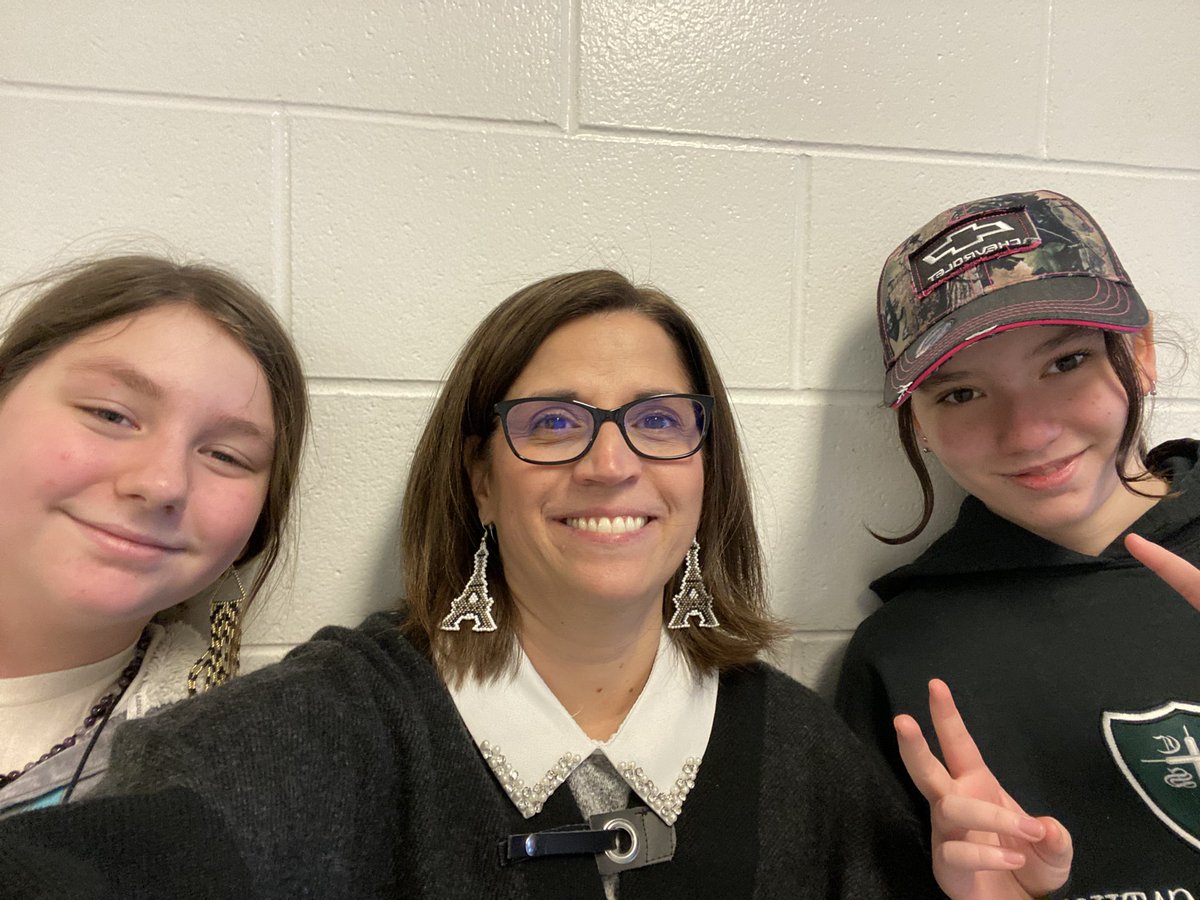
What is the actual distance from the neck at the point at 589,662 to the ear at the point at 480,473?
0.13 metres

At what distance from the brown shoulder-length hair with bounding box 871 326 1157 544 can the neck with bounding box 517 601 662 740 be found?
1.67 feet

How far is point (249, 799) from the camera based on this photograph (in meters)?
0.72

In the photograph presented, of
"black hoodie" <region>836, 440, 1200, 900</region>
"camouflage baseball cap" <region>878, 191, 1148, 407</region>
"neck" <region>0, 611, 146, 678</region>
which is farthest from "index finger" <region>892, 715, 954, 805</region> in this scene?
"neck" <region>0, 611, 146, 678</region>

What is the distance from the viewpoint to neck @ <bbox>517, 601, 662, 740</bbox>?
3.19 feet

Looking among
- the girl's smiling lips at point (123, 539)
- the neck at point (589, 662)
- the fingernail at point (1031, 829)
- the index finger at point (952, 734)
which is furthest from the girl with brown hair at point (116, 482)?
the fingernail at point (1031, 829)

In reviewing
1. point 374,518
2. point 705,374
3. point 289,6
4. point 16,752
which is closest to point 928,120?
point 705,374

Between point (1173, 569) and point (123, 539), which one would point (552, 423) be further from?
point (1173, 569)

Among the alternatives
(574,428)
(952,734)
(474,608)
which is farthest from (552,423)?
(952,734)

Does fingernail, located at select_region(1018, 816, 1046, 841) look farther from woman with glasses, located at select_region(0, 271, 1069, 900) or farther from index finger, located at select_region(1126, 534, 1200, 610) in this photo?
index finger, located at select_region(1126, 534, 1200, 610)

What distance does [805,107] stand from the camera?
124 cm

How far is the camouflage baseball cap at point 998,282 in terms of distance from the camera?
3.23ft

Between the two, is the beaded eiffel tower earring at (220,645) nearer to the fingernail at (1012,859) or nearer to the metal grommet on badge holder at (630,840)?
the metal grommet on badge holder at (630,840)

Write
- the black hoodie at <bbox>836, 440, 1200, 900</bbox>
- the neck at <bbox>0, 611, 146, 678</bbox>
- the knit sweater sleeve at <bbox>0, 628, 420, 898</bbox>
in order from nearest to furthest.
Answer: the knit sweater sleeve at <bbox>0, 628, 420, 898</bbox> < the neck at <bbox>0, 611, 146, 678</bbox> < the black hoodie at <bbox>836, 440, 1200, 900</bbox>

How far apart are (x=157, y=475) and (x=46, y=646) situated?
0.29 metres
